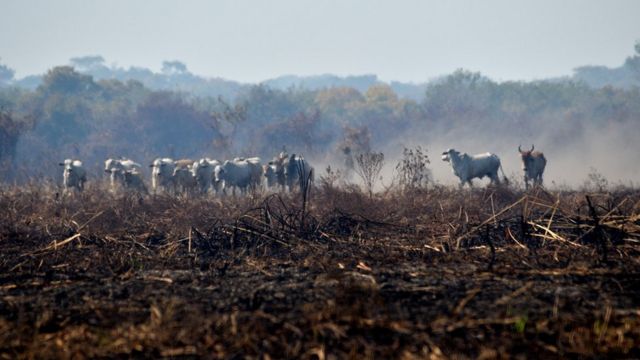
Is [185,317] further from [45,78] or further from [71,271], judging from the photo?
[45,78]

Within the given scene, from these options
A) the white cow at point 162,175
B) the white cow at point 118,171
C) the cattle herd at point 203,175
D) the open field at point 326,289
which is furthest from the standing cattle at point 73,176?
the open field at point 326,289

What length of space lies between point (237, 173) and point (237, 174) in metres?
0.04

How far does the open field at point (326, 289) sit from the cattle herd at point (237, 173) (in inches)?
476

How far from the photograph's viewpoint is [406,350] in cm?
561

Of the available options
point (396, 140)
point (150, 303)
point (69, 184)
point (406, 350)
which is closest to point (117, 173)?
point (69, 184)

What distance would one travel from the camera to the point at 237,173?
2698cm

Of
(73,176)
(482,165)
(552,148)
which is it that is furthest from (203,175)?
(552,148)

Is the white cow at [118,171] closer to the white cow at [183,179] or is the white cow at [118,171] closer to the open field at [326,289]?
the white cow at [183,179]

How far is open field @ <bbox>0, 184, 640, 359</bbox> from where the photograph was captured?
5824 mm

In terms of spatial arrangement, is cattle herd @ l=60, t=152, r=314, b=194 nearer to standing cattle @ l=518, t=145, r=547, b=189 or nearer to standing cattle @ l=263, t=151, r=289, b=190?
standing cattle @ l=263, t=151, r=289, b=190

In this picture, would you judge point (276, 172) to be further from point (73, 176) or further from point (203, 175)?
point (73, 176)

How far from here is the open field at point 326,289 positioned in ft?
19.1

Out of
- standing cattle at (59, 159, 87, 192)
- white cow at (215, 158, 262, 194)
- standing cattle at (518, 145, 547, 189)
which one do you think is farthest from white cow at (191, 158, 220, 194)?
standing cattle at (518, 145, 547, 189)

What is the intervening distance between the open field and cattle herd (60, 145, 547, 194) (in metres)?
12.1
